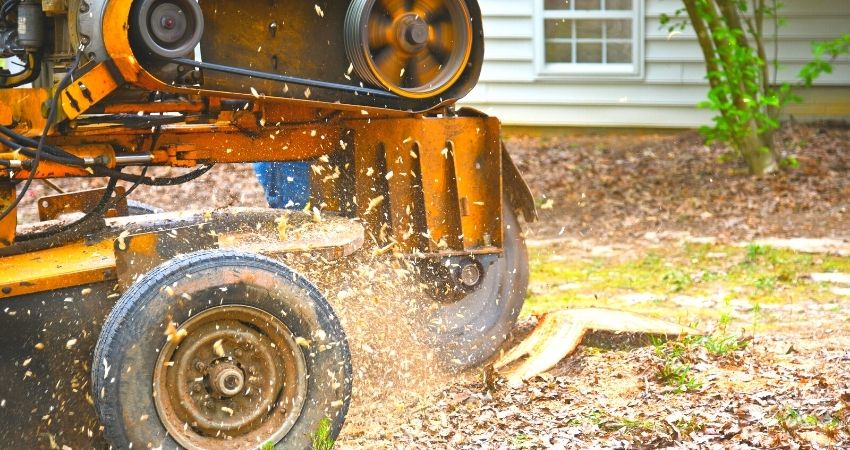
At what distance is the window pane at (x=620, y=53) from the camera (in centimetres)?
1385

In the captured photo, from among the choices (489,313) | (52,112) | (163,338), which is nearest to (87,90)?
(52,112)

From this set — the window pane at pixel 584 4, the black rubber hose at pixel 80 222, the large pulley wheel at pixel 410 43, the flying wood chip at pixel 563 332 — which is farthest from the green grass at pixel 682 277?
the window pane at pixel 584 4

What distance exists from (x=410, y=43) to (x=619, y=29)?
9.58 metres

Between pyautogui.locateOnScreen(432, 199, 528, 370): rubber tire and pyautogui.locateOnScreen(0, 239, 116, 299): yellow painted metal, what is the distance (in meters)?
1.74

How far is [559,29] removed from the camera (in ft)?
45.7

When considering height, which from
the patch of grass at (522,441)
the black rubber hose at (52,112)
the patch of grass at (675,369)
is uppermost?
the black rubber hose at (52,112)

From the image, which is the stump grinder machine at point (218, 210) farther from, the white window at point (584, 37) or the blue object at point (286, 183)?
the white window at point (584, 37)

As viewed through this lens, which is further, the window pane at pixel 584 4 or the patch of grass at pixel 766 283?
the window pane at pixel 584 4

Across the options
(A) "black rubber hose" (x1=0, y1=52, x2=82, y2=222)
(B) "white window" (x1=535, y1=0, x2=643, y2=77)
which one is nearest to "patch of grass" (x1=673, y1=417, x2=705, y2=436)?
(A) "black rubber hose" (x1=0, y1=52, x2=82, y2=222)

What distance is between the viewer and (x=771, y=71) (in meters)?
13.4

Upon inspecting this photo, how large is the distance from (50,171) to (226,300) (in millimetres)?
1034

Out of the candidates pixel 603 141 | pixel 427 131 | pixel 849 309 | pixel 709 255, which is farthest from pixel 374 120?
pixel 603 141

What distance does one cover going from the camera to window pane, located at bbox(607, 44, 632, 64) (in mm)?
13852

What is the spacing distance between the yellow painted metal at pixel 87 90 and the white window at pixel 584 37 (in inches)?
→ 390
